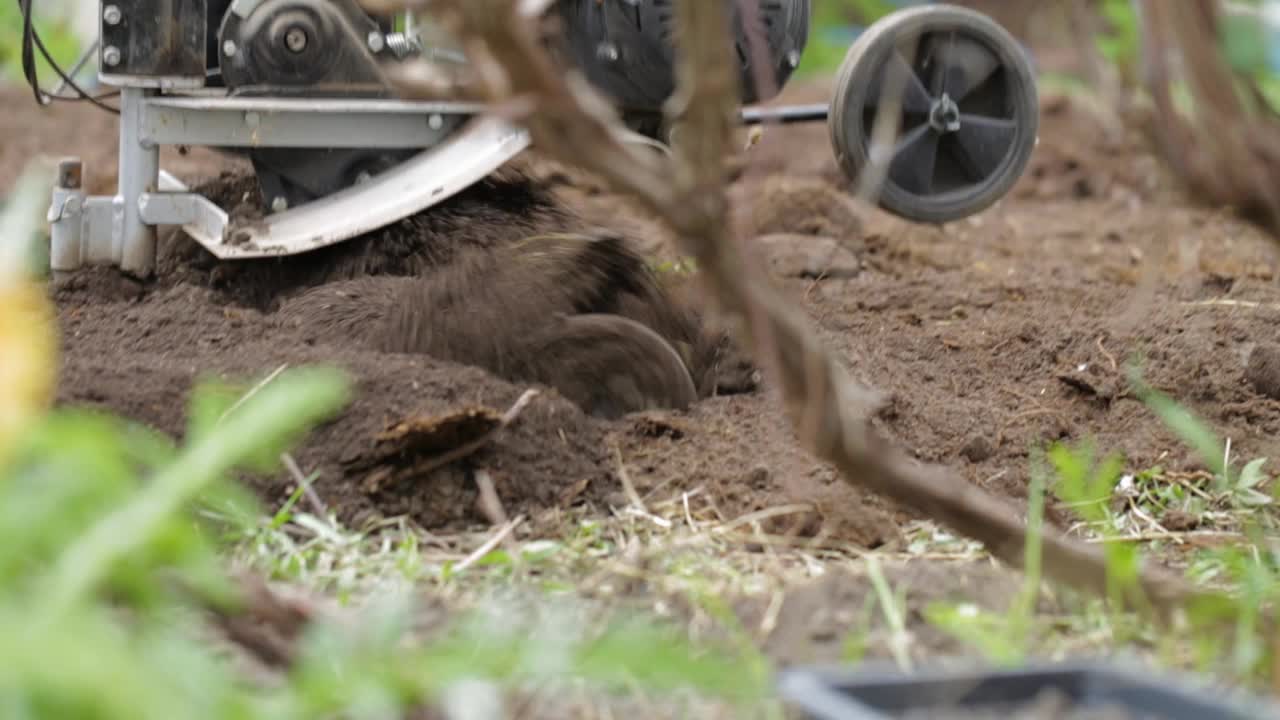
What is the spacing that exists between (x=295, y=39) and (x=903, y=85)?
130 centimetres

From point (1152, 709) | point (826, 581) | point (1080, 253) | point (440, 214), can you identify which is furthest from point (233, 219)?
point (1080, 253)

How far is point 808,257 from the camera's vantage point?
493cm

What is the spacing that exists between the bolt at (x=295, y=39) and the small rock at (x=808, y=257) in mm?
1583

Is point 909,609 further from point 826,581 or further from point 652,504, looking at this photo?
point 652,504

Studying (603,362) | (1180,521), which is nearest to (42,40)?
(603,362)

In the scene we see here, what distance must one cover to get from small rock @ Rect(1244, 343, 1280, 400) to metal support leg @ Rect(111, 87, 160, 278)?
2.35m

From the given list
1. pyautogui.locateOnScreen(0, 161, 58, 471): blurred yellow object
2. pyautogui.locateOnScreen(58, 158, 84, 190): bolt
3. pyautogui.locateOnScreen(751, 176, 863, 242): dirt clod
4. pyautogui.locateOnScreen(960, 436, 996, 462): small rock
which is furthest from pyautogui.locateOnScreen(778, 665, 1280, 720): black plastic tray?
pyautogui.locateOnScreen(751, 176, 863, 242): dirt clod

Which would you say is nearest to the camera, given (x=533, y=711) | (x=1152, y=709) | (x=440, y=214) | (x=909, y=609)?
(x=1152, y=709)

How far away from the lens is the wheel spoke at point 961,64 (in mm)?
3783

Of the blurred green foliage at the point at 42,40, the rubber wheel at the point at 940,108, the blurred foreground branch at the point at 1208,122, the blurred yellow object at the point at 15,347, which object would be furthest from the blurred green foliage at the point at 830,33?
the blurred yellow object at the point at 15,347

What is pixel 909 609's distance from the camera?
2115mm

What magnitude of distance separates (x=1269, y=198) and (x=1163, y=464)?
1343 millimetres

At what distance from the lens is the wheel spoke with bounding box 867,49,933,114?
146 inches

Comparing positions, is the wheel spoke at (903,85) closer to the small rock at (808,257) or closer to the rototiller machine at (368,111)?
the rototiller machine at (368,111)
